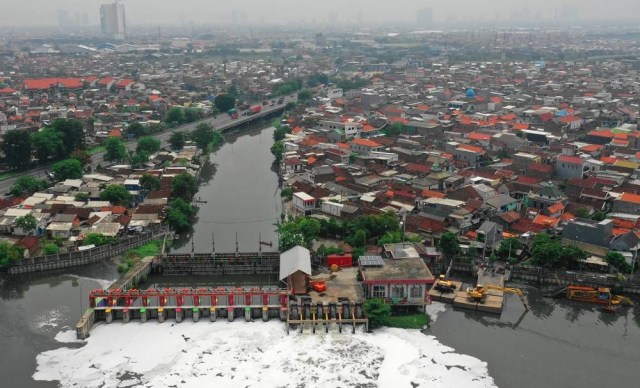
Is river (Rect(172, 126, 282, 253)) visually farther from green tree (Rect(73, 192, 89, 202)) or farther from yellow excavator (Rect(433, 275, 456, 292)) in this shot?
yellow excavator (Rect(433, 275, 456, 292))

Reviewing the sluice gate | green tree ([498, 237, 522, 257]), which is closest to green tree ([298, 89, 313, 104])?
the sluice gate

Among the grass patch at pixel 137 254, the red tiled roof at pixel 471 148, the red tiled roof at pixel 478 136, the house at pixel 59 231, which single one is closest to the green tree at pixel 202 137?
the house at pixel 59 231

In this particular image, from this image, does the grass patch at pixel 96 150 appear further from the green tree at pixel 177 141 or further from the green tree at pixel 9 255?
the green tree at pixel 9 255

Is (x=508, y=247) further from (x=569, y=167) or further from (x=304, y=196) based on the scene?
(x=569, y=167)

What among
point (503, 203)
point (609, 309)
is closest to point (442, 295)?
point (609, 309)

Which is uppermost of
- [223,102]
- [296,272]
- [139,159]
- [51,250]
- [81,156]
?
[223,102]

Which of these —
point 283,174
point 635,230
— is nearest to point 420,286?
point 635,230
